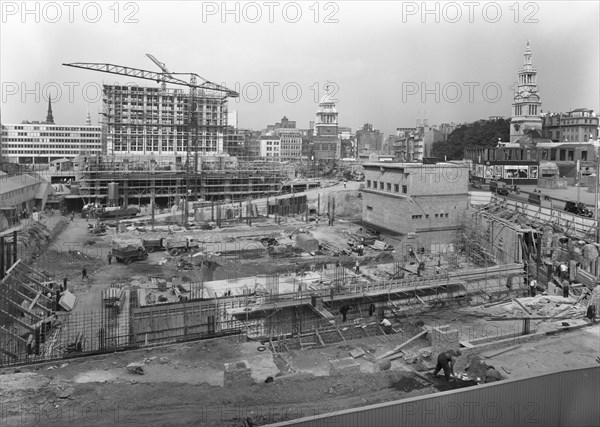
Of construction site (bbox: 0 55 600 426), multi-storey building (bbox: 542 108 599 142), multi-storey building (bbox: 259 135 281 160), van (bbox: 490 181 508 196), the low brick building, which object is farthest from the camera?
multi-storey building (bbox: 259 135 281 160)

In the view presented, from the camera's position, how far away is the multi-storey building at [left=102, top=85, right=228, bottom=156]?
69438 mm

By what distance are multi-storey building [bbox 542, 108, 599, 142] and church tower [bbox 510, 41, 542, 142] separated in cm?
409

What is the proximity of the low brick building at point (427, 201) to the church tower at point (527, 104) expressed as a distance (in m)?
31.4

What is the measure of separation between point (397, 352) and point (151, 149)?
6518cm

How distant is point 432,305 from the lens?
1530 cm

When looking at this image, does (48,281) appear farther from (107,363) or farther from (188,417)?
(188,417)

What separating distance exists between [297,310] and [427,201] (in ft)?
39.4

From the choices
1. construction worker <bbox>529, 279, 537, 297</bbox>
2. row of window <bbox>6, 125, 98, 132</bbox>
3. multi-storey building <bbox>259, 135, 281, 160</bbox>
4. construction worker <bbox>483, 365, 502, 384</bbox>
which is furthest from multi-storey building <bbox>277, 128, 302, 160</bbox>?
construction worker <bbox>483, 365, 502, 384</bbox>

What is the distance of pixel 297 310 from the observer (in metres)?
14.2

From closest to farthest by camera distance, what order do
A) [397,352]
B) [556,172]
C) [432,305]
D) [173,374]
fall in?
[173,374], [397,352], [432,305], [556,172]

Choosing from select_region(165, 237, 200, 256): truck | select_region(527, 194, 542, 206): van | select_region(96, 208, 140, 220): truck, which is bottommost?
select_region(165, 237, 200, 256): truck

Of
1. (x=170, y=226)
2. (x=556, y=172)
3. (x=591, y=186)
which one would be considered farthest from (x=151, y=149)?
(x=591, y=186)

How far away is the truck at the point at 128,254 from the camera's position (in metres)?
21.5

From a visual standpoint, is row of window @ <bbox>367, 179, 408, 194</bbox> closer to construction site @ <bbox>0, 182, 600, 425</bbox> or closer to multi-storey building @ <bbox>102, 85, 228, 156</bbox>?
construction site @ <bbox>0, 182, 600, 425</bbox>
